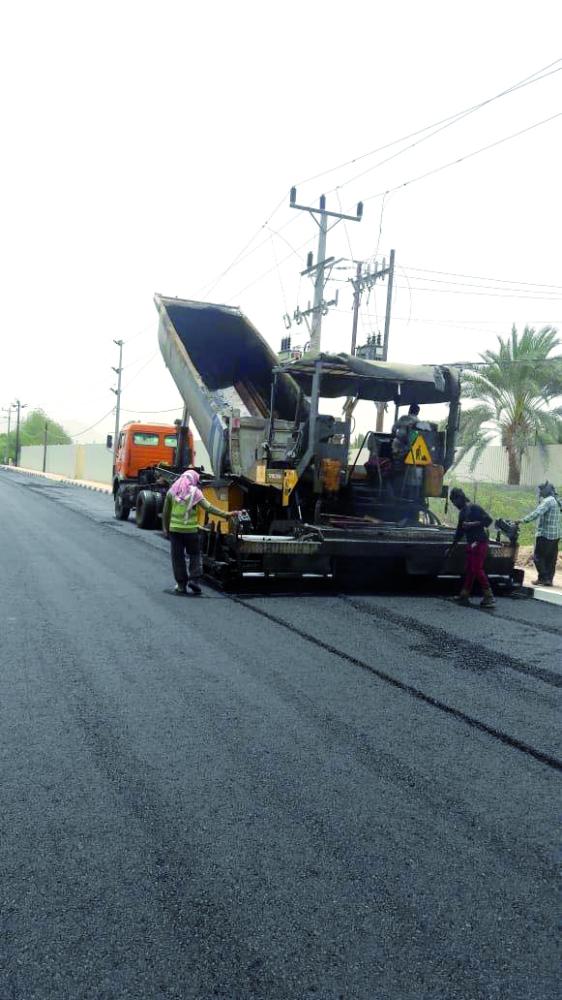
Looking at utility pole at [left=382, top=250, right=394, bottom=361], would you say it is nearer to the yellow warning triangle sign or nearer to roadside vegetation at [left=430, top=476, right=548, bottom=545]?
roadside vegetation at [left=430, top=476, right=548, bottom=545]

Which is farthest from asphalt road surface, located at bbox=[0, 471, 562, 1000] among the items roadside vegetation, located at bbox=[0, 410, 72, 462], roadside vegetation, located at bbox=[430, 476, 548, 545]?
roadside vegetation, located at bbox=[0, 410, 72, 462]

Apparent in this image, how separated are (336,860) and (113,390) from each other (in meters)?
56.7

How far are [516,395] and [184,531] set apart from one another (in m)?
19.7

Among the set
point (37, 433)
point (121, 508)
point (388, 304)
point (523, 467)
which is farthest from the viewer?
point (37, 433)

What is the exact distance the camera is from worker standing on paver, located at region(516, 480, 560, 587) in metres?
12.7

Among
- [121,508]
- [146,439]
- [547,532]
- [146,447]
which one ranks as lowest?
[121,508]

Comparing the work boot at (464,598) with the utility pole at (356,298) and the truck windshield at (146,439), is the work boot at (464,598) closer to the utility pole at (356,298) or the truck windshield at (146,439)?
the truck windshield at (146,439)

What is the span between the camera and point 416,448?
1192cm

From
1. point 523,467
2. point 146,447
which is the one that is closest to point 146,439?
point 146,447

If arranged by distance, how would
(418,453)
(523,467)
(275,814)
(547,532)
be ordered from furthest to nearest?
(523,467) → (547,532) → (418,453) → (275,814)

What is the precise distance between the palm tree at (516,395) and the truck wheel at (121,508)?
10.5m

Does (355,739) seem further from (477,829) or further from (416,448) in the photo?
(416,448)

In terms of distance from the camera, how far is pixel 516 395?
28.2 metres

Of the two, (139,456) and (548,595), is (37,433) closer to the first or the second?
(139,456)
